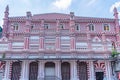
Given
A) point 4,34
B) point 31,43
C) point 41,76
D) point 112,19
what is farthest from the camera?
point 112,19

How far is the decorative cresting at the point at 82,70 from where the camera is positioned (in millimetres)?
28328

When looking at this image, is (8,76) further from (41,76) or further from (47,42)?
(47,42)

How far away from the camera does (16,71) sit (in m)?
28.4

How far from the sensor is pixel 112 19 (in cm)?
3762

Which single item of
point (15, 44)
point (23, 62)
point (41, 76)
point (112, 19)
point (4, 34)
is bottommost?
point (41, 76)

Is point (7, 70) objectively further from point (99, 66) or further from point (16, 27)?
point (99, 66)

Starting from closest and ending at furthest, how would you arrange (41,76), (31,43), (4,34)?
(41,76), (31,43), (4,34)

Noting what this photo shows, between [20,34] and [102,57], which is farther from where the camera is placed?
[20,34]

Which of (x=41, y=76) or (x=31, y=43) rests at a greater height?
(x=31, y=43)

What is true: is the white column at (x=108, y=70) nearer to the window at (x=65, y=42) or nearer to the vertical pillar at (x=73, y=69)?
the vertical pillar at (x=73, y=69)

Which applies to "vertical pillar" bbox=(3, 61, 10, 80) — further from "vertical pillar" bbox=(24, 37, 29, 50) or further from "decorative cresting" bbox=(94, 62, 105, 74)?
"decorative cresting" bbox=(94, 62, 105, 74)

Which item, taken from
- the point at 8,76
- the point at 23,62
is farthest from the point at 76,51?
the point at 8,76

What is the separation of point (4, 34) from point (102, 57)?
1839 centimetres

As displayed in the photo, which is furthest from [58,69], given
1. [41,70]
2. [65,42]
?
[65,42]
